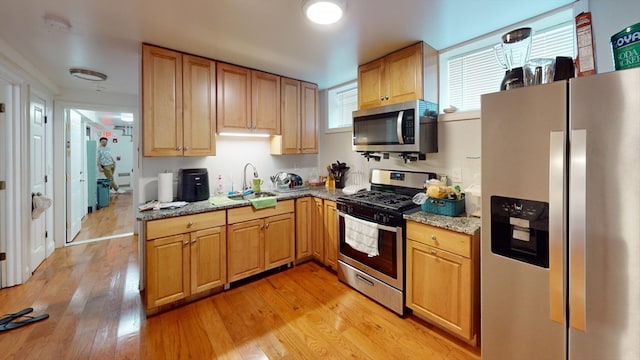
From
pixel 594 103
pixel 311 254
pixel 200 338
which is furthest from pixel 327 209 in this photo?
pixel 594 103

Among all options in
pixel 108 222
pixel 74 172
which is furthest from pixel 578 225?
pixel 108 222

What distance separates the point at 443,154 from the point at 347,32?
133 cm

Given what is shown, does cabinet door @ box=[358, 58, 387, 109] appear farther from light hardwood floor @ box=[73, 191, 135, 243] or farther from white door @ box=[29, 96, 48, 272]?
light hardwood floor @ box=[73, 191, 135, 243]

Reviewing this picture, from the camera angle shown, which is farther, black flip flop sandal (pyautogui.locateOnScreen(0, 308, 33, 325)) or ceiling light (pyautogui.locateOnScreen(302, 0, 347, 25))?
black flip flop sandal (pyautogui.locateOnScreen(0, 308, 33, 325))

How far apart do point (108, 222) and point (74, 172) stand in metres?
1.36

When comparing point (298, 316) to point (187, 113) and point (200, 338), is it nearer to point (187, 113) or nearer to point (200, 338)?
point (200, 338)

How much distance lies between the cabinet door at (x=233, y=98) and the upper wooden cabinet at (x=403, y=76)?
1.28 meters

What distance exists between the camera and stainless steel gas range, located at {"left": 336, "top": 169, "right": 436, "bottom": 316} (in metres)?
2.21

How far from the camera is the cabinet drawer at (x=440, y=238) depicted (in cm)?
180

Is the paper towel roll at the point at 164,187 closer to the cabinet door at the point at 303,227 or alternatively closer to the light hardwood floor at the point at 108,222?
the cabinet door at the point at 303,227

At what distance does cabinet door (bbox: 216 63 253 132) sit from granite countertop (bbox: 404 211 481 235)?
194 centimetres

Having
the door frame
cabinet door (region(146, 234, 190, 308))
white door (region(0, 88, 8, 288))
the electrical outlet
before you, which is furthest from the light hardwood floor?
the electrical outlet

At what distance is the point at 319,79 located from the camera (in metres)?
3.37

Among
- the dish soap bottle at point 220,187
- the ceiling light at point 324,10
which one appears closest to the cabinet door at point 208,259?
the dish soap bottle at point 220,187
